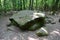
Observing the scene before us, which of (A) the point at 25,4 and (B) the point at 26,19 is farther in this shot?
(A) the point at 25,4

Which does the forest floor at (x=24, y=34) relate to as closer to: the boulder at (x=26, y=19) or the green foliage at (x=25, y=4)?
the boulder at (x=26, y=19)

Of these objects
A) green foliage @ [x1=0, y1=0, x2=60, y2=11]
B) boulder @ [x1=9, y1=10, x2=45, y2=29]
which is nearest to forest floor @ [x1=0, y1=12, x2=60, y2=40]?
boulder @ [x1=9, y1=10, x2=45, y2=29]

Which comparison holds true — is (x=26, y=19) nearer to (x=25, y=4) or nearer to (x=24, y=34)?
(x=24, y=34)

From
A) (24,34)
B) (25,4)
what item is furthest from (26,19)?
(25,4)

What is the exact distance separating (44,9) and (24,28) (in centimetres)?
325

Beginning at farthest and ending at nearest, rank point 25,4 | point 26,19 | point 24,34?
point 25,4 → point 26,19 → point 24,34

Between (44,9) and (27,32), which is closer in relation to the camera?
(27,32)

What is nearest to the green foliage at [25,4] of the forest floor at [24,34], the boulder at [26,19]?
the boulder at [26,19]

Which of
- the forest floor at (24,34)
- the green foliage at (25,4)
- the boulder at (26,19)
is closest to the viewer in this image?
the forest floor at (24,34)

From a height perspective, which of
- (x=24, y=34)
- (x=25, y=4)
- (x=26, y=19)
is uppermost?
(x=25, y=4)

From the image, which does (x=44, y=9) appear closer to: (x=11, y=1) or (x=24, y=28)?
(x=11, y=1)

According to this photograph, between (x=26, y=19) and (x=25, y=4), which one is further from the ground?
(x=25, y=4)

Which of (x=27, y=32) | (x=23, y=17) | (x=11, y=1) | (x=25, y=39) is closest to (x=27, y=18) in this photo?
(x=23, y=17)

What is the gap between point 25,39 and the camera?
4.44m
